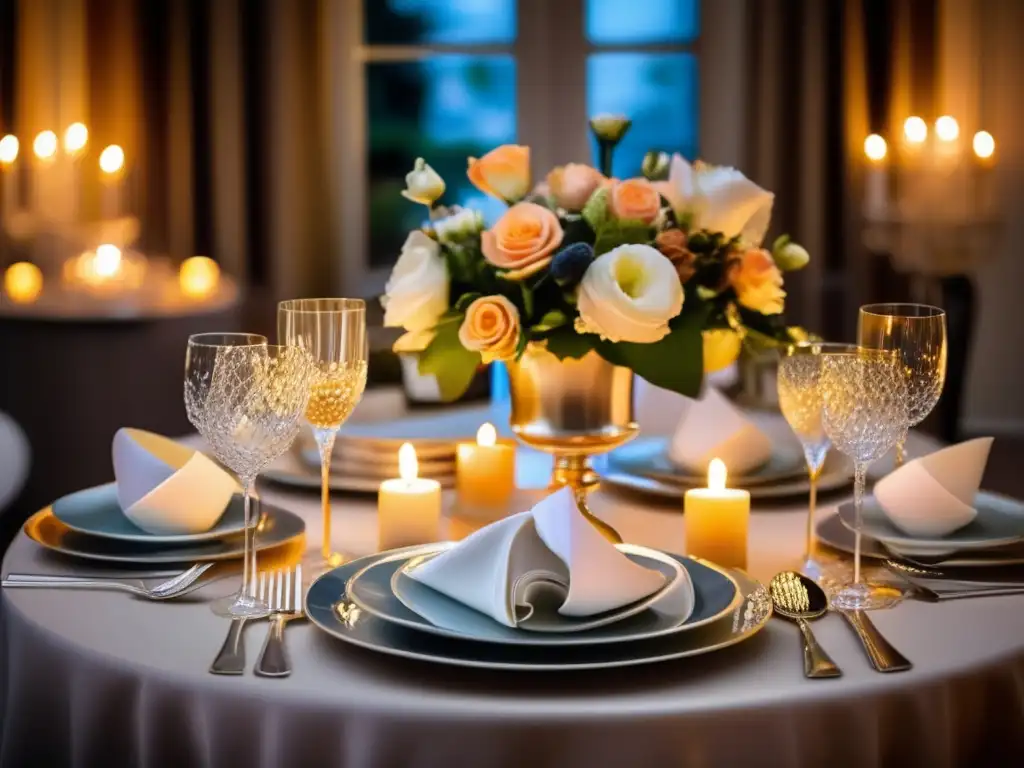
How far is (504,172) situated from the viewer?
4.91ft

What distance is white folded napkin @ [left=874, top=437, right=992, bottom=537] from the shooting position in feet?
4.47

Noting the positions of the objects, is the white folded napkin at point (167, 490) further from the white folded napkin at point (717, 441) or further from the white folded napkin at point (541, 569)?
the white folded napkin at point (717, 441)

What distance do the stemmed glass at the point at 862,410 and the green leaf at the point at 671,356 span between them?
0.16 m

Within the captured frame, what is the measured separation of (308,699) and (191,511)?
16.4 inches

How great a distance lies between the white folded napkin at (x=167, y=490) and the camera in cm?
135

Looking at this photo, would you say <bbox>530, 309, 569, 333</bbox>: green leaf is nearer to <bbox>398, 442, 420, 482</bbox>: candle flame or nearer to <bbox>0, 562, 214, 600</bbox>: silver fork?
<bbox>398, 442, 420, 482</bbox>: candle flame

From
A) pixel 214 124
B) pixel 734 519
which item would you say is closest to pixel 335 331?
pixel 734 519

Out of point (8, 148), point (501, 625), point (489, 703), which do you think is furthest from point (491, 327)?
point (8, 148)

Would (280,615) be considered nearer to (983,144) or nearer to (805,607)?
(805,607)

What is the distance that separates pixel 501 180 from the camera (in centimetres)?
150

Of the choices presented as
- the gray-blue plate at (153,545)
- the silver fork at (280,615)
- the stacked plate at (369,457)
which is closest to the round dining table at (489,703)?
the silver fork at (280,615)

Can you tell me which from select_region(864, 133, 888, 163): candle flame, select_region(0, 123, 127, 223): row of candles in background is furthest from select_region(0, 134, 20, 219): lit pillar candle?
select_region(864, 133, 888, 163): candle flame

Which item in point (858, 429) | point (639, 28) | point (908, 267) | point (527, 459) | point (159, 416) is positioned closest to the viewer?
point (858, 429)

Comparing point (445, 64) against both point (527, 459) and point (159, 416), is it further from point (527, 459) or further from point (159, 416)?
point (527, 459)
